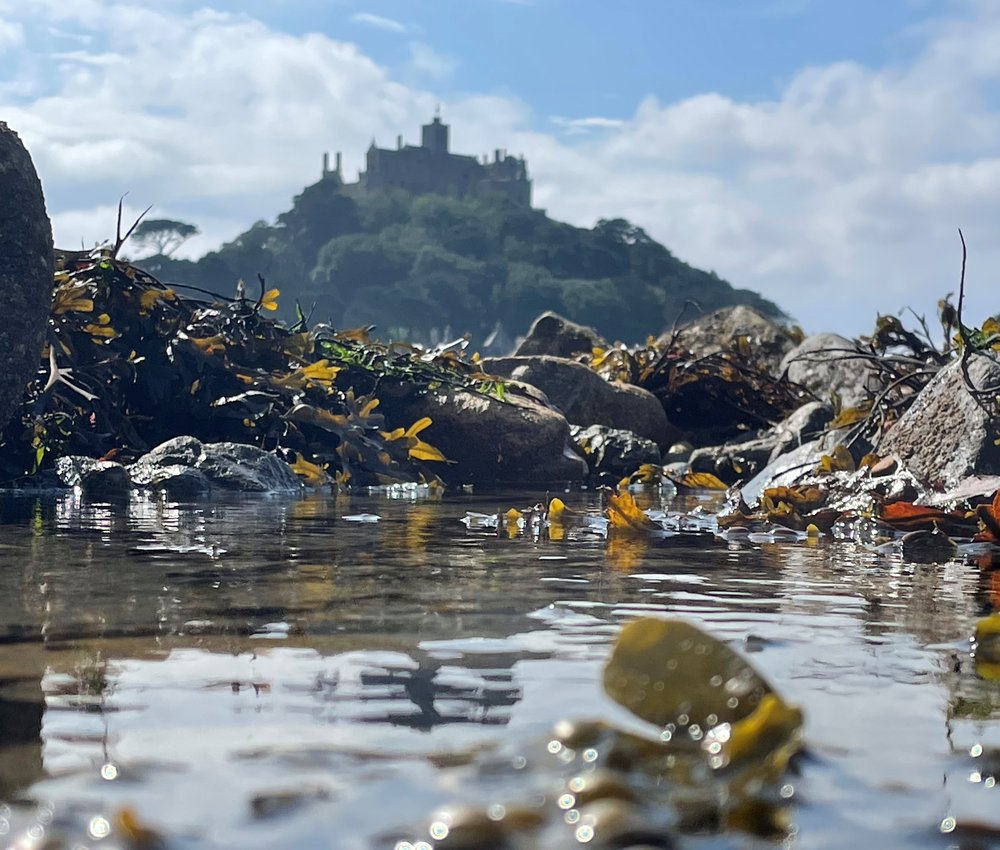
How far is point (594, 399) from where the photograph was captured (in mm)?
11289

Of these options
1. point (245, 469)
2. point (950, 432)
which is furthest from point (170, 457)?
point (950, 432)

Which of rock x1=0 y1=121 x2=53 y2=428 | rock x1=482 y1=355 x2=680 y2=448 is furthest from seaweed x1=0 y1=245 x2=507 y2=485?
rock x1=482 y1=355 x2=680 y2=448

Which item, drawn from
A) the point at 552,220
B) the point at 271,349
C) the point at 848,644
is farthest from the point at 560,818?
the point at 552,220

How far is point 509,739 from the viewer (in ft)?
4.83

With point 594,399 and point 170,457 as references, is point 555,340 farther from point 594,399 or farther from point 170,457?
point 170,457

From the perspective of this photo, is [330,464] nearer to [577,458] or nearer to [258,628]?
[577,458]

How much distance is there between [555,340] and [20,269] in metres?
9.63

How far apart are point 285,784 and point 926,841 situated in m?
0.63

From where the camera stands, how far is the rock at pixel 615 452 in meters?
9.59

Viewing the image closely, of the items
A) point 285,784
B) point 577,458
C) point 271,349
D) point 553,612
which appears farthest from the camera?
point 577,458

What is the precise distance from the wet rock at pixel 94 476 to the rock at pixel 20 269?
2.09 ft

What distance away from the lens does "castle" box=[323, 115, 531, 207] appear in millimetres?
143125

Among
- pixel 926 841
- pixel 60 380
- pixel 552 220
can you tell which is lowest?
pixel 926 841

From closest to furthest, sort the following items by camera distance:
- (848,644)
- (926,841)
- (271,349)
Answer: (926,841)
(848,644)
(271,349)
